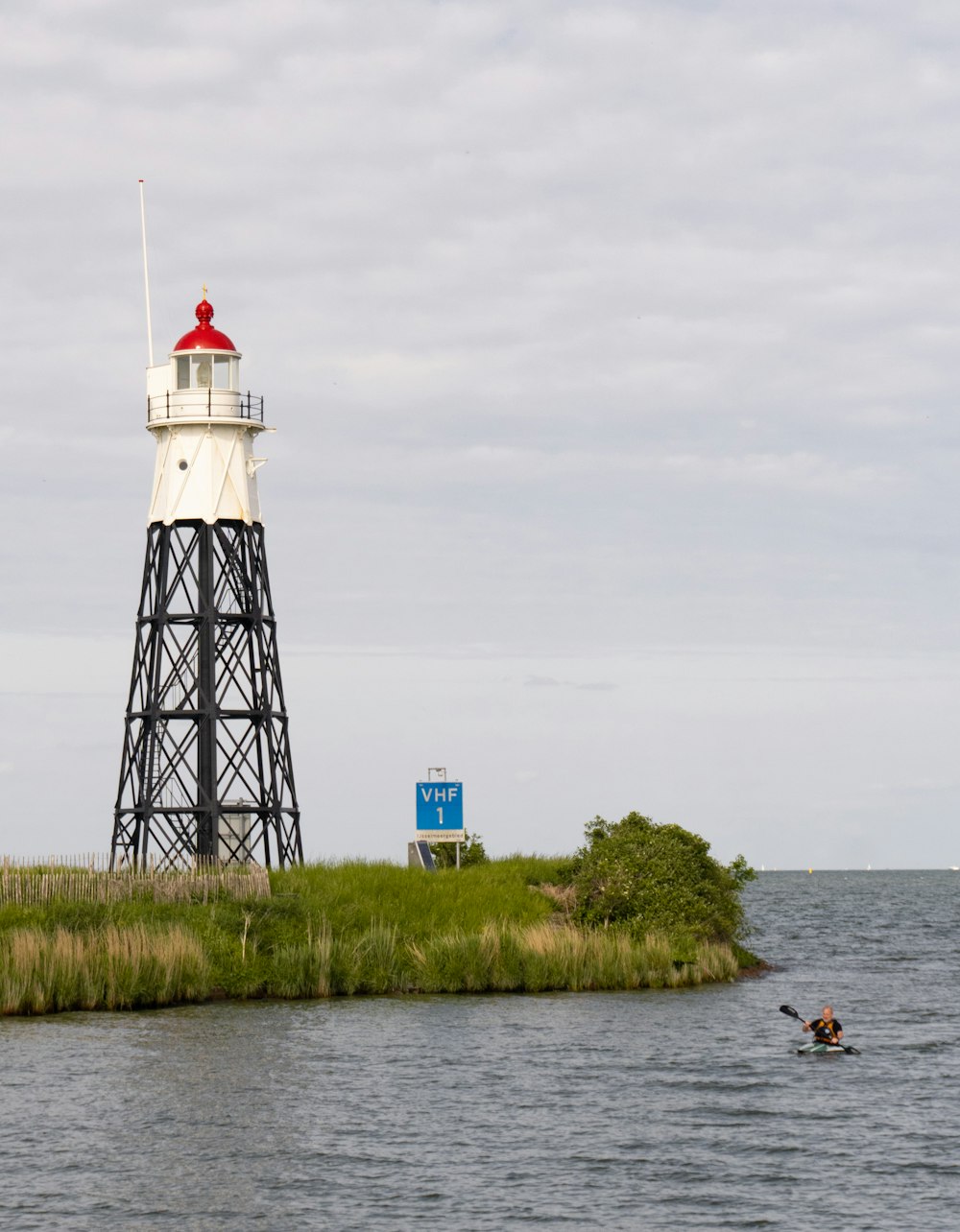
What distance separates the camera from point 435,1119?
113 feet

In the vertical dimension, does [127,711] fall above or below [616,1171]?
above

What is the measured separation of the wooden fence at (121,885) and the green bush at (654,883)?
10727 mm

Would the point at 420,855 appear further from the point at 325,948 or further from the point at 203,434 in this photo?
the point at 203,434

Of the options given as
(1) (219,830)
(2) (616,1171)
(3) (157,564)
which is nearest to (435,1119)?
(2) (616,1171)

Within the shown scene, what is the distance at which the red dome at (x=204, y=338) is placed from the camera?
67.6 meters

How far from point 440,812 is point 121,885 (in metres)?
13.8

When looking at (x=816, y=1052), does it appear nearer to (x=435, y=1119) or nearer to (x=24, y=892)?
(x=435, y=1119)

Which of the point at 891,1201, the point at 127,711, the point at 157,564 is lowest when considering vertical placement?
the point at 891,1201

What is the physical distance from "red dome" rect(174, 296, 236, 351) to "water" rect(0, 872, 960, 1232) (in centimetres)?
2888

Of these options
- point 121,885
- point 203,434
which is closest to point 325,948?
point 121,885

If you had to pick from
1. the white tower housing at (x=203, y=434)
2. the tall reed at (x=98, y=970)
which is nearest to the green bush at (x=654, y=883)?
the tall reed at (x=98, y=970)

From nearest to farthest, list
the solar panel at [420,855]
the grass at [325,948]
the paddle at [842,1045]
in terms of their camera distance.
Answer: the paddle at [842,1045] < the grass at [325,948] < the solar panel at [420,855]

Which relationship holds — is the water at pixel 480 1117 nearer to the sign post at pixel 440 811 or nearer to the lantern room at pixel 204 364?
the sign post at pixel 440 811

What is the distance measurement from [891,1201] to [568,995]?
2223cm
